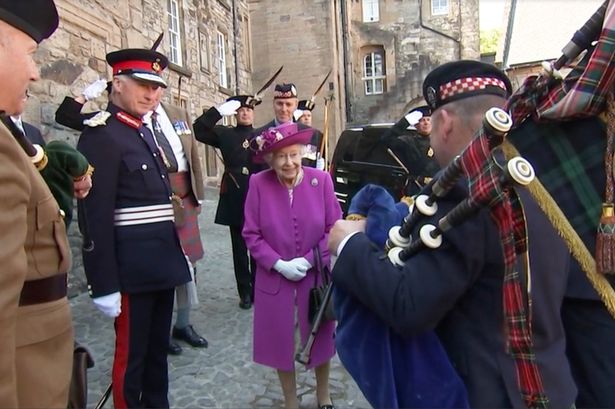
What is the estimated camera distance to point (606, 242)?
1.25 metres

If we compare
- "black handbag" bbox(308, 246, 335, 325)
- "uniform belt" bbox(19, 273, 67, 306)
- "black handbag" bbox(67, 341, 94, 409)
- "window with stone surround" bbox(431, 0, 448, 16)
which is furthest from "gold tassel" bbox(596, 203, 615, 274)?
"window with stone surround" bbox(431, 0, 448, 16)

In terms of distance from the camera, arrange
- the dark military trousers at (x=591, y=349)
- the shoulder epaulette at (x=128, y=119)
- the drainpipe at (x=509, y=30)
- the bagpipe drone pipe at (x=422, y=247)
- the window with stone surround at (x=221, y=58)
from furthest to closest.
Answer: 1. the window with stone surround at (x=221, y=58)
2. the drainpipe at (x=509, y=30)
3. the shoulder epaulette at (x=128, y=119)
4. the dark military trousers at (x=591, y=349)
5. the bagpipe drone pipe at (x=422, y=247)

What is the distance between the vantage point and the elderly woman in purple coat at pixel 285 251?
287 cm

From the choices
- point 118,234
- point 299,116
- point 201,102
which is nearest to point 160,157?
point 118,234

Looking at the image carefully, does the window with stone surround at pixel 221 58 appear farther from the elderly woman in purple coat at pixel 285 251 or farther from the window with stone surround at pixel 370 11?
the window with stone surround at pixel 370 11

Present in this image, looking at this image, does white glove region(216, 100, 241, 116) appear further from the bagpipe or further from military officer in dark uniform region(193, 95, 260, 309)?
the bagpipe

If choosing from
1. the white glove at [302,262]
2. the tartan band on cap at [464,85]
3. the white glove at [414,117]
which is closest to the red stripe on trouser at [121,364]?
the white glove at [302,262]

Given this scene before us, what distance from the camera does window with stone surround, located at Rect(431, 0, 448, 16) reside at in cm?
3148

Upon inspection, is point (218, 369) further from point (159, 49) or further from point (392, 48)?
point (392, 48)

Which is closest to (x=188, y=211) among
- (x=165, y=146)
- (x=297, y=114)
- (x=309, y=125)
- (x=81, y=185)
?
(x=165, y=146)

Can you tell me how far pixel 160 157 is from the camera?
114 inches

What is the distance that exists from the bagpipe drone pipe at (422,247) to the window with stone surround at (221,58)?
1336 cm

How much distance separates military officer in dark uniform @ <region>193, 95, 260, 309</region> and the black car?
200cm

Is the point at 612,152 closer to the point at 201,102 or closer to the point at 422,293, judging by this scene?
the point at 422,293
